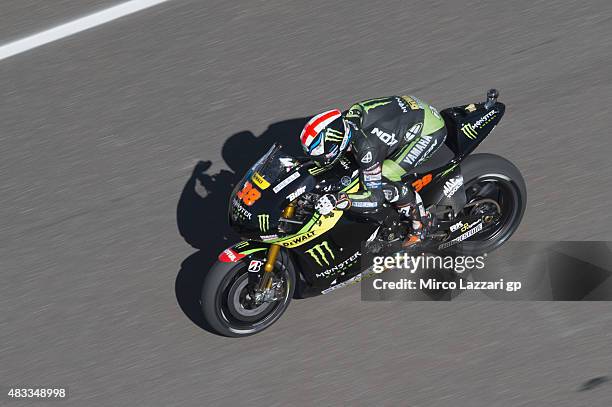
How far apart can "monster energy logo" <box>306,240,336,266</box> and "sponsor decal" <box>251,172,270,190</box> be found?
0.76 m

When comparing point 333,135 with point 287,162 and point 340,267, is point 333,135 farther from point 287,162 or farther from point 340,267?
point 340,267

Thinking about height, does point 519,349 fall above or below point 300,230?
below

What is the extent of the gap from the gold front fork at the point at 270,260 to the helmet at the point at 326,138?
54 cm

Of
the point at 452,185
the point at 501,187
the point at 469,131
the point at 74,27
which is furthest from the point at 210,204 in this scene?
the point at 74,27

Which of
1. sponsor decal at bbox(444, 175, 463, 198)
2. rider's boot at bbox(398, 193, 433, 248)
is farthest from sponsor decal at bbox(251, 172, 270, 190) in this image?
sponsor decal at bbox(444, 175, 463, 198)

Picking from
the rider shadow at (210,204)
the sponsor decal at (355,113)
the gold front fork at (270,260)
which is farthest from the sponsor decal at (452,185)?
the rider shadow at (210,204)

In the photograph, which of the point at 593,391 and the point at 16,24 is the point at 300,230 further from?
the point at 16,24

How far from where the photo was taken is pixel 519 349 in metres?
8.51

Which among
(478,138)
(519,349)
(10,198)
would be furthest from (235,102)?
(519,349)

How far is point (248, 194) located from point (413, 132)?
166 centimetres

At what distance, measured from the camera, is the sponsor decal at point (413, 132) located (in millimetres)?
8297

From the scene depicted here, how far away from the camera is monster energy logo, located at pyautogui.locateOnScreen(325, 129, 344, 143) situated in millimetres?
7641

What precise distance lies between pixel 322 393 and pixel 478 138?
286cm

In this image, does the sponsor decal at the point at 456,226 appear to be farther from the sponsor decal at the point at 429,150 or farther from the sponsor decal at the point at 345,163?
the sponsor decal at the point at 345,163
